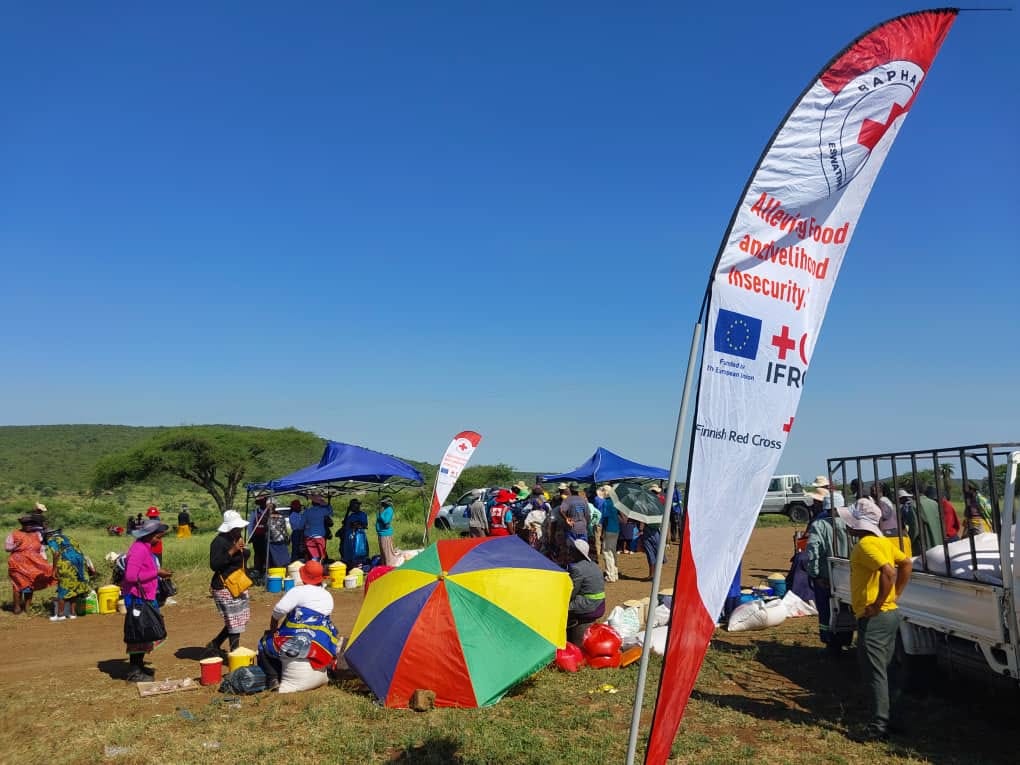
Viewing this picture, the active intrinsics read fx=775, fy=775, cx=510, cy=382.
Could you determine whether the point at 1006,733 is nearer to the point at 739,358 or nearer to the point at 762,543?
the point at 739,358

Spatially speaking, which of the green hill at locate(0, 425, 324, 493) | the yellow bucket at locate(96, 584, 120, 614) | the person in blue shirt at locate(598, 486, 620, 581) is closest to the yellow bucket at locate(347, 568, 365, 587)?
the yellow bucket at locate(96, 584, 120, 614)

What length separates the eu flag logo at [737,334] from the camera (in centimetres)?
320

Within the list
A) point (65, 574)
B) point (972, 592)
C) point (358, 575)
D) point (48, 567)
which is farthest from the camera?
point (358, 575)

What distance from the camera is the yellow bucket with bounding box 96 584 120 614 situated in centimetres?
1217

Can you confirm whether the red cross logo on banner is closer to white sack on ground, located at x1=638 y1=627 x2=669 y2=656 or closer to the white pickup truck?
the white pickup truck

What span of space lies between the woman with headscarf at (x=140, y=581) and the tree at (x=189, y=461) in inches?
1007

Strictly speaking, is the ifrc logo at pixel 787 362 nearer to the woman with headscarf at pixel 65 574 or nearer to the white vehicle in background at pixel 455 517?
the woman with headscarf at pixel 65 574

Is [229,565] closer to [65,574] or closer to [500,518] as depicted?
[65,574]

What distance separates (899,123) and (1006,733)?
465cm

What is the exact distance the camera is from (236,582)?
8.02 m

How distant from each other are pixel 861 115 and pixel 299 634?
20.3 ft

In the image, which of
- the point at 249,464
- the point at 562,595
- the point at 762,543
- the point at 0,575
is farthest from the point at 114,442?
the point at 562,595

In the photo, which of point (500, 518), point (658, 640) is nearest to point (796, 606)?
point (658, 640)

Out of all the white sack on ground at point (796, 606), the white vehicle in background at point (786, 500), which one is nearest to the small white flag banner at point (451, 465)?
the white sack on ground at point (796, 606)
